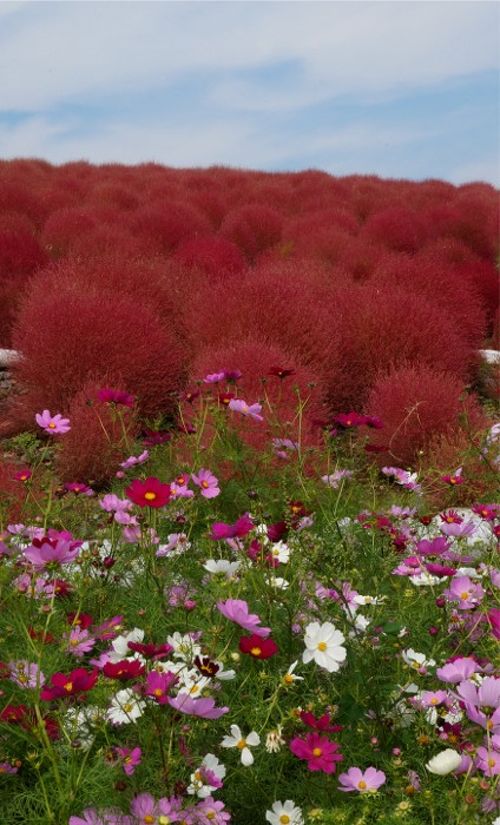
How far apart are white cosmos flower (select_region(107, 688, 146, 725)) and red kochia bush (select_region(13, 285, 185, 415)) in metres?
3.45

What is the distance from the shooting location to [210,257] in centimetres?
827

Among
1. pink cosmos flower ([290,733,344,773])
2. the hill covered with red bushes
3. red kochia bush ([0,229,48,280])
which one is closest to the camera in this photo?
pink cosmos flower ([290,733,344,773])

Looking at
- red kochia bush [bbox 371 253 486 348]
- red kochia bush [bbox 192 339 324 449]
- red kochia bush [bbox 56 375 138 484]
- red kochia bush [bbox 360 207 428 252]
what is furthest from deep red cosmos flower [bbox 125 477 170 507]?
red kochia bush [bbox 360 207 428 252]

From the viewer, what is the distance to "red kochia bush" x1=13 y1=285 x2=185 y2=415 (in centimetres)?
534

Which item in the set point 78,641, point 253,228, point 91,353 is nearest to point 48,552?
point 78,641

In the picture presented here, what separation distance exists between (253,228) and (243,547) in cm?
879

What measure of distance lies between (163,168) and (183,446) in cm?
1641

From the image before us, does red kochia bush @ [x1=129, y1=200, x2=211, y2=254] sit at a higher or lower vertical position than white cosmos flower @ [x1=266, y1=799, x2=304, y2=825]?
higher

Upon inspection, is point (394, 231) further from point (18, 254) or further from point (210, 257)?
point (18, 254)

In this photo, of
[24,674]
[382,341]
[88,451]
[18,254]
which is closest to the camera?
[24,674]

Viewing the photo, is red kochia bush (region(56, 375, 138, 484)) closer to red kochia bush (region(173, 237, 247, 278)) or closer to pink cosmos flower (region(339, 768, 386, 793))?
pink cosmos flower (region(339, 768, 386, 793))

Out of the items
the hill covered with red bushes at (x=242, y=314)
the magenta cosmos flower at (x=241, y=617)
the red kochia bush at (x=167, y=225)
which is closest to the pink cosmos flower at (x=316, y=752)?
the magenta cosmos flower at (x=241, y=617)

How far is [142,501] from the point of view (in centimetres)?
192

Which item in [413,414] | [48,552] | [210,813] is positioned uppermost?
[48,552]
